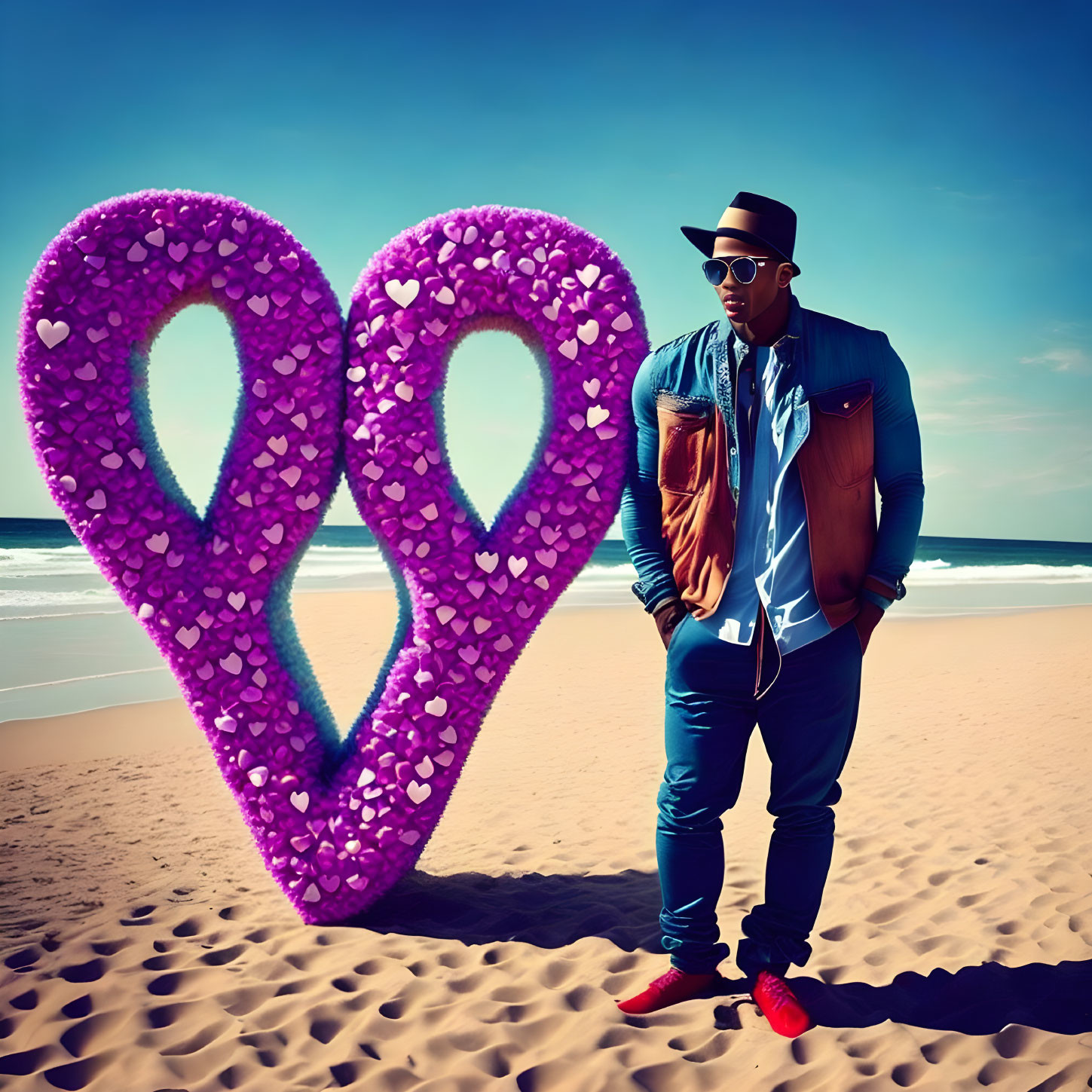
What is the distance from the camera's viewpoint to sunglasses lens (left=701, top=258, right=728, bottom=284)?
8.94 feet

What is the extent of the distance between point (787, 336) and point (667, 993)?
6.84ft

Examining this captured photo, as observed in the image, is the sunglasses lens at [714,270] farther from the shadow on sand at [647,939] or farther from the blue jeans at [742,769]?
the shadow on sand at [647,939]

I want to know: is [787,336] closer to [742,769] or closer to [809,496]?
[809,496]

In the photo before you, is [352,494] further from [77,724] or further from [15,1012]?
[77,724]

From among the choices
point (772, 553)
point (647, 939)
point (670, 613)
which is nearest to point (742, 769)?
point (670, 613)

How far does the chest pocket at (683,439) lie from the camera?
9.18 ft

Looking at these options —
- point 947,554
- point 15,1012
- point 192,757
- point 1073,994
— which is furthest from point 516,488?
point 947,554

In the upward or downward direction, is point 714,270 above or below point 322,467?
above

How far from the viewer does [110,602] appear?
14883 mm

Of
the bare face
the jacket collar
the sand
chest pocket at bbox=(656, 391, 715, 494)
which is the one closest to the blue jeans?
the sand

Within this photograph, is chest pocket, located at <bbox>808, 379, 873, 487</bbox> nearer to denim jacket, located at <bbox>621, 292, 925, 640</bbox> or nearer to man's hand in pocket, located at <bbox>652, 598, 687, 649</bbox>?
denim jacket, located at <bbox>621, 292, 925, 640</bbox>

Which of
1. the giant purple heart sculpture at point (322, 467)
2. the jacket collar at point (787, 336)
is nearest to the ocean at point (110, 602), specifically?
the giant purple heart sculpture at point (322, 467)

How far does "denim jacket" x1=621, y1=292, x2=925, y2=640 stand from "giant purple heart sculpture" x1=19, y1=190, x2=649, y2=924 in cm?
48

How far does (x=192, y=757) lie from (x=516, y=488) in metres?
4.12
